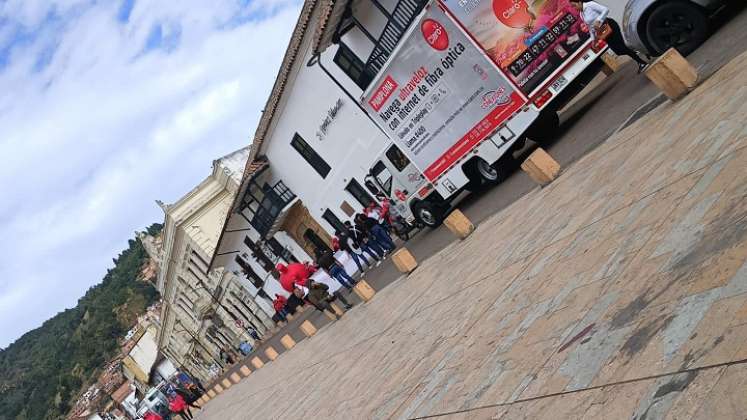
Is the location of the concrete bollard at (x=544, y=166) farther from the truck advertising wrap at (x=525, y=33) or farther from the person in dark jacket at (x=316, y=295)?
the person in dark jacket at (x=316, y=295)

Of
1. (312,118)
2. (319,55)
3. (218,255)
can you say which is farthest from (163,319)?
(319,55)

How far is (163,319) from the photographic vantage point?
6322 cm

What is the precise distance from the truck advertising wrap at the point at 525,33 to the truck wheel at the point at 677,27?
2.52 meters

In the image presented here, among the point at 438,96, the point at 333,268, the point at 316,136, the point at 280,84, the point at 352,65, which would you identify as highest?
the point at 280,84

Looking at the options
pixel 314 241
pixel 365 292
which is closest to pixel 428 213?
pixel 365 292

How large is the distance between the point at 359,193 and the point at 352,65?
6.13 m

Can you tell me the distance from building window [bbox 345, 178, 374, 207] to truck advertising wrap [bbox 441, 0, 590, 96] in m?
14.0

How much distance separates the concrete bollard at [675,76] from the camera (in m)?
9.50

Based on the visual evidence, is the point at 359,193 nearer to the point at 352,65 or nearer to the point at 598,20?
the point at 352,65

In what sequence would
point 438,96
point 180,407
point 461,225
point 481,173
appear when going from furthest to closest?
point 180,407 → point 481,173 → point 438,96 → point 461,225

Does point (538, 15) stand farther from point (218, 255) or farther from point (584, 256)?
point (218, 255)

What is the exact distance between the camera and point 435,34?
1630 cm

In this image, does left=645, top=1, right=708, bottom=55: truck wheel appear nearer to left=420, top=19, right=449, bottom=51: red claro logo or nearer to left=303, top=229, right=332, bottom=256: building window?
left=420, top=19, right=449, bottom=51: red claro logo

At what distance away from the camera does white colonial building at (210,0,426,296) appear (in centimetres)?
2384
